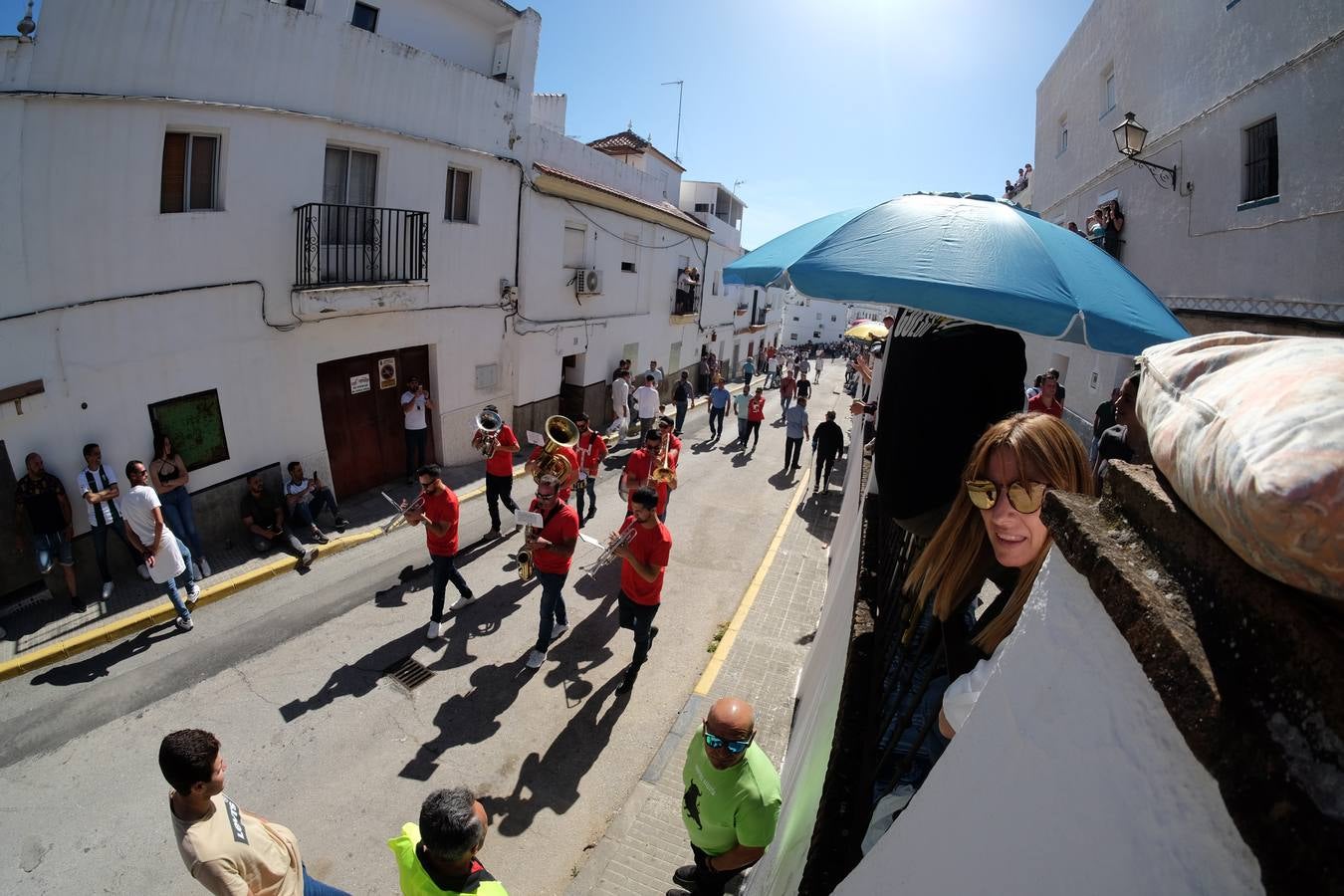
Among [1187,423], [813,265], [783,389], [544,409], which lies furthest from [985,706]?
[783,389]

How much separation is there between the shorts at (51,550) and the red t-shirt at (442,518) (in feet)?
12.6

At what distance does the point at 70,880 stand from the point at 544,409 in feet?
38.1

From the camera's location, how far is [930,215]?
3041mm

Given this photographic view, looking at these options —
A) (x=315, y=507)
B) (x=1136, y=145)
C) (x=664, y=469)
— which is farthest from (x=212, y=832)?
(x=1136, y=145)

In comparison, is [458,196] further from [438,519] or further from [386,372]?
[438,519]

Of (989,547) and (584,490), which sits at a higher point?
(989,547)

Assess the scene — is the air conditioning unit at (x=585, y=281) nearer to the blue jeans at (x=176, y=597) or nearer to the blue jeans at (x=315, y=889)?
the blue jeans at (x=176, y=597)

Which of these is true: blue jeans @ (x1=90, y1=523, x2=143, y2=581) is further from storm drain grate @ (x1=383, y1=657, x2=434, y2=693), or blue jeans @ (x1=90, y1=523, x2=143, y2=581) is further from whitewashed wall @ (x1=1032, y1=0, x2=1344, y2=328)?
whitewashed wall @ (x1=1032, y1=0, x2=1344, y2=328)

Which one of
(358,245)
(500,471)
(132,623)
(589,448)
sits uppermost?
(358,245)

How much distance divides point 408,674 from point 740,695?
3292 millimetres

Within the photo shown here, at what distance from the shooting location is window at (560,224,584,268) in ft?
48.9

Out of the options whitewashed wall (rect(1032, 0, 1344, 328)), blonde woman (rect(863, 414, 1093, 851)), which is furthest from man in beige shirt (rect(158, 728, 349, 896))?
whitewashed wall (rect(1032, 0, 1344, 328))

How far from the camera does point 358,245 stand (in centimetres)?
1016

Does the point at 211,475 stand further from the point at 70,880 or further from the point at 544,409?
the point at 544,409
